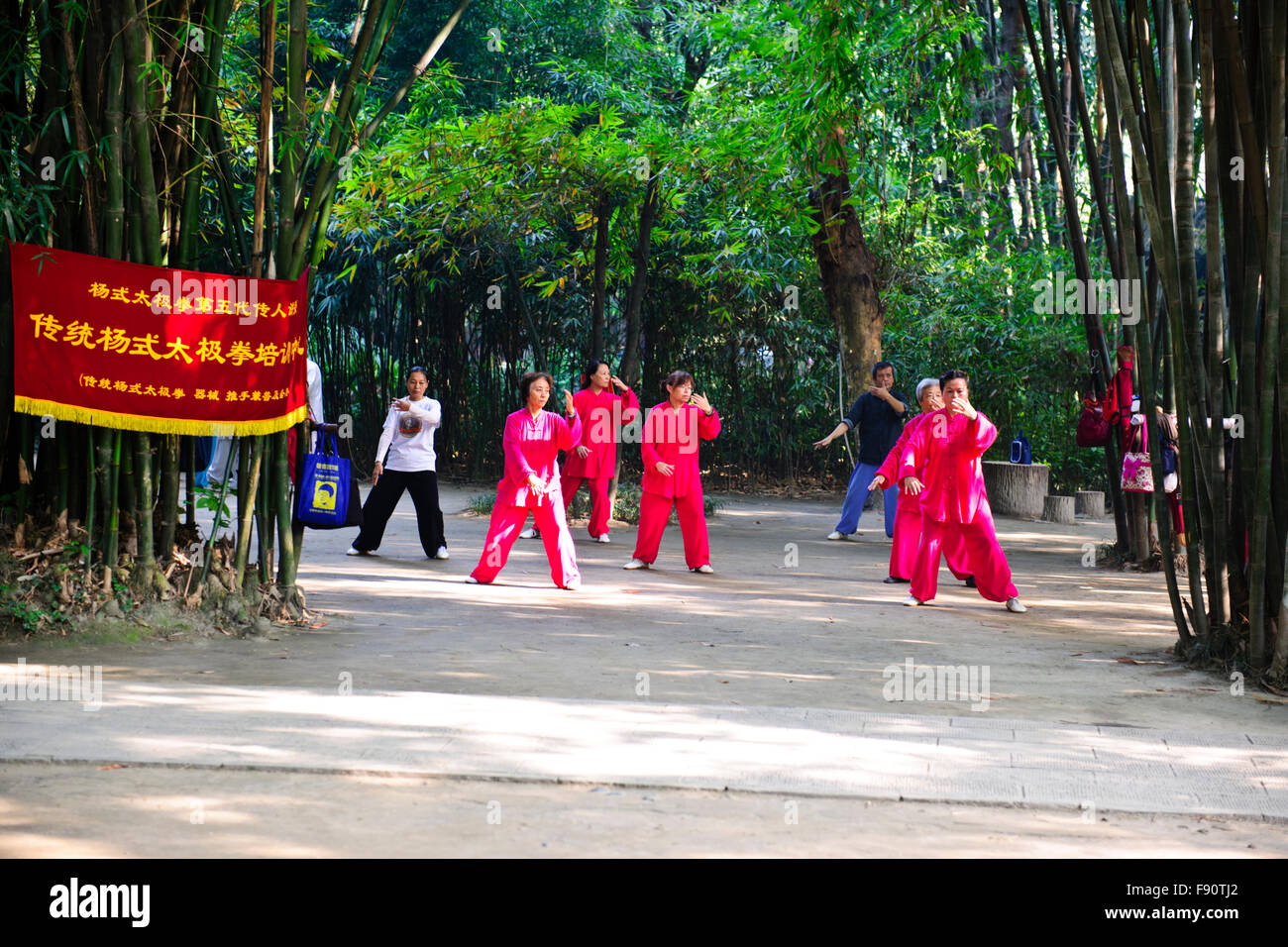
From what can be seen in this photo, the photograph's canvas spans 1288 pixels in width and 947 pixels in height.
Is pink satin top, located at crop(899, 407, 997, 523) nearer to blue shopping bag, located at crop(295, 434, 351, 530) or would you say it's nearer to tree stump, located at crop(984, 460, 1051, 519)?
blue shopping bag, located at crop(295, 434, 351, 530)

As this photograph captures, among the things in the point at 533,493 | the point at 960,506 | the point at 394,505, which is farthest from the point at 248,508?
the point at 960,506

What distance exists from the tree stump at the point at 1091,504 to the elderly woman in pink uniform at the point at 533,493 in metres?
8.35

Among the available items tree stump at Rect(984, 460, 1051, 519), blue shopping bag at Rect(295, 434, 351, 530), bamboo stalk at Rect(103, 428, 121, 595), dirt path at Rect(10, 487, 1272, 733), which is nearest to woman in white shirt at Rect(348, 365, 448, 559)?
dirt path at Rect(10, 487, 1272, 733)

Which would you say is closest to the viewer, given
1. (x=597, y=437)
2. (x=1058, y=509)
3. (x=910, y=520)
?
(x=910, y=520)

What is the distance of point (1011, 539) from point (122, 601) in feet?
27.0

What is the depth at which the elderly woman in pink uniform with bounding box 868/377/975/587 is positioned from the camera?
777cm

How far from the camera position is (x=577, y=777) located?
3604mm

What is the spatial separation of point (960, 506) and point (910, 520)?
968 mm

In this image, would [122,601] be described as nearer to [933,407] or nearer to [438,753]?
[438,753]

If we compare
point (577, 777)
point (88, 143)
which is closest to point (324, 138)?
point (88, 143)

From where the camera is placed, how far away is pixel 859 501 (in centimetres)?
1097

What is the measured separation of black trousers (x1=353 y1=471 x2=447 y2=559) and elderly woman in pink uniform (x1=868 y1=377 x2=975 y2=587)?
3.21m

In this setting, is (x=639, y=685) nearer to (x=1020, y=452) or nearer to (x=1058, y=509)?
(x=1058, y=509)

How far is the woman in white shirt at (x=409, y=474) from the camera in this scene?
9141 millimetres
